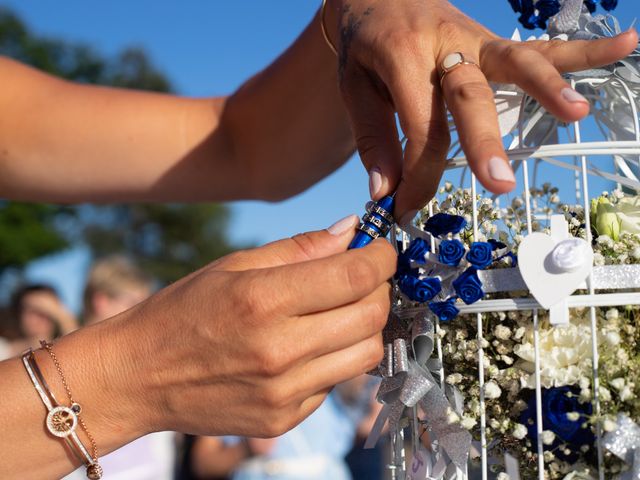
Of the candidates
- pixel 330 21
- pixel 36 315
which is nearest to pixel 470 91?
pixel 330 21

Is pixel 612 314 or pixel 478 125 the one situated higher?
pixel 478 125

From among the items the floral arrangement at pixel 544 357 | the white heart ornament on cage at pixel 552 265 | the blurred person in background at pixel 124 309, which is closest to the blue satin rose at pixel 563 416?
the floral arrangement at pixel 544 357

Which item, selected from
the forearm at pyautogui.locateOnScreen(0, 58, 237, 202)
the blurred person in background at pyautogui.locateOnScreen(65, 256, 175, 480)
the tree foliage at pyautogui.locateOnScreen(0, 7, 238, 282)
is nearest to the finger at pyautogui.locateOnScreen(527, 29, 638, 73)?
the forearm at pyautogui.locateOnScreen(0, 58, 237, 202)

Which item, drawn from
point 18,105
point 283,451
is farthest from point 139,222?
point 18,105

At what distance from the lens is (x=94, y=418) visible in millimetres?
946

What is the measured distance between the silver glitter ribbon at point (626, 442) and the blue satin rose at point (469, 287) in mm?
211

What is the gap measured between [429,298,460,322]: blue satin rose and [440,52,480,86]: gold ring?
273mm

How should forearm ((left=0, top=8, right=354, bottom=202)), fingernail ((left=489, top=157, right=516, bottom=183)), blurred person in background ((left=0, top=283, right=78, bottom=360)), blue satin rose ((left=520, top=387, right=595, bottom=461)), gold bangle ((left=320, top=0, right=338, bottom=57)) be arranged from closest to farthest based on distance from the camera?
fingernail ((left=489, top=157, right=516, bottom=183))
blue satin rose ((left=520, top=387, right=595, bottom=461))
gold bangle ((left=320, top=0, right=338, bottom=57))
forearm ((left=0, top=8, right=354, bottom=202))
blurred person in background ((left=0, top=283, right=78, bottom=360))

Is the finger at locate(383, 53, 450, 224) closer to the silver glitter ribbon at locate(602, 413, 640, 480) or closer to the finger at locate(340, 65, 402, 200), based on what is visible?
the finger at locate(340, 65, 402, 200)

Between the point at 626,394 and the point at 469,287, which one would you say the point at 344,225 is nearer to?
the point at 469,287

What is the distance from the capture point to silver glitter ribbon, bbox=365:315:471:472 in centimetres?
96

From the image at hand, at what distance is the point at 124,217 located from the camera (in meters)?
18.4

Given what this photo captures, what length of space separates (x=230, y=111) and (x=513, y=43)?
3.08 feet

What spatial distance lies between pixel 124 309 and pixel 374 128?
257cm
